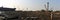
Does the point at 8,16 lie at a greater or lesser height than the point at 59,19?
greater

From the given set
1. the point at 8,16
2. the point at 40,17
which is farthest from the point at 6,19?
the point at 40,17

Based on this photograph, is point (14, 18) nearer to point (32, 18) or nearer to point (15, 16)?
point (15, 16)

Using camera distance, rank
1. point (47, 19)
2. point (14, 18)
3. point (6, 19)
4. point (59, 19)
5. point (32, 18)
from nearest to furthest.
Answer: point (6, 19), point (14, 18), point (32, 18), point (47, 19), point (59, 19)

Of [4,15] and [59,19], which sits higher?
[4,15]

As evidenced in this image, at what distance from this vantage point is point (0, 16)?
15.8 metres

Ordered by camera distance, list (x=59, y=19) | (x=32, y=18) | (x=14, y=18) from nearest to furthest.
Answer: (x=14, y=18) < (x=32, y=18) < (x=59, y=19)

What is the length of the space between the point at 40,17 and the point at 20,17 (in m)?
4.11

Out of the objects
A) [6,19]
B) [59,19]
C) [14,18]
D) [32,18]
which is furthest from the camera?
[59,19]

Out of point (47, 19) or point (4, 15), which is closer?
point (4, 15)

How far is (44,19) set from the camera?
739 inches

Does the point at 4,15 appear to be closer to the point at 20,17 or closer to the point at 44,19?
the point at 20,17

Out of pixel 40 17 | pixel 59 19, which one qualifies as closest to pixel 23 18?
pixel 40 17

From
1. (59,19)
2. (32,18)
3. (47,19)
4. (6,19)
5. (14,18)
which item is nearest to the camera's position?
(6,19)

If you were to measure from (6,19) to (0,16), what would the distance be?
113cm
